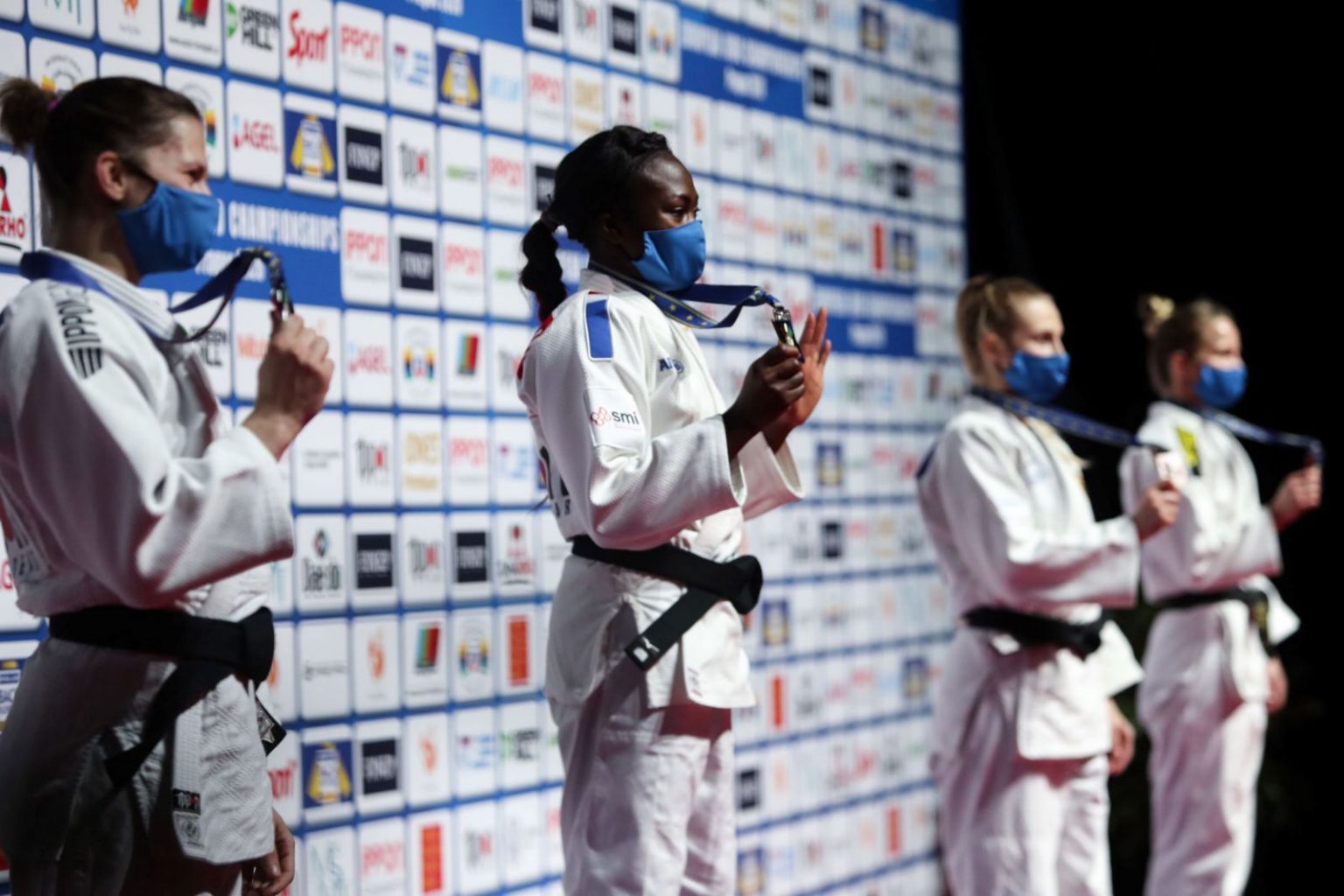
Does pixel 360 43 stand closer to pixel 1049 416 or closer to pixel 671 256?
pixel 671 256

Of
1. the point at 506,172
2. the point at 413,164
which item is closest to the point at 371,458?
the point at 413,164

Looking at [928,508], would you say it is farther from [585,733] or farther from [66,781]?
[66,781]

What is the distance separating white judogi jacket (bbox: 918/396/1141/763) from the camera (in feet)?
10.8

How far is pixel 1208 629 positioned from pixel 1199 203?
232 cm

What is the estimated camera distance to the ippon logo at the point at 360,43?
324 centimetres

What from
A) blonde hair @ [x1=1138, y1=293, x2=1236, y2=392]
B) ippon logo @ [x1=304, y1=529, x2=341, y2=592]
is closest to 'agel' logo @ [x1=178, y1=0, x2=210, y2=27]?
ippon logo @ [x1=304, y1=529, x2=341, y2=592]

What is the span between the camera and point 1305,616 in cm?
584

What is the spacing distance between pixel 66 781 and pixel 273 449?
47 cm

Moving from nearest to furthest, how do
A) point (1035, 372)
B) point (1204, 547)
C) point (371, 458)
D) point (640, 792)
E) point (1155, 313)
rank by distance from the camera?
point (640, 792) < point (371, 458) < point (1035, 372) < point (1204, 547) < point (1155, 313)

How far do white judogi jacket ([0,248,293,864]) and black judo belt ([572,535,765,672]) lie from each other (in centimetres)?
58

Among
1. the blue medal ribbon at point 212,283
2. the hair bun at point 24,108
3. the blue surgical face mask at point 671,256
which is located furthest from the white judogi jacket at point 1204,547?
the hair bun at point 24,108

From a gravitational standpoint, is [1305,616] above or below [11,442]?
below

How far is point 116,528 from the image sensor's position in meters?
1.81

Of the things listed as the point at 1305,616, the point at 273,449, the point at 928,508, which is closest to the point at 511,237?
the point at 928,508
